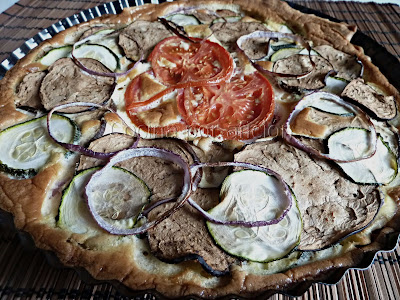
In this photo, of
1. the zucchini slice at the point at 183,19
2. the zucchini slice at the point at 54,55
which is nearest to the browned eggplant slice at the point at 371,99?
the zucchini slice at the point at 183,19

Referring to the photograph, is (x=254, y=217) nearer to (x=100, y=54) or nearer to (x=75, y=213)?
(x=75, y=213)

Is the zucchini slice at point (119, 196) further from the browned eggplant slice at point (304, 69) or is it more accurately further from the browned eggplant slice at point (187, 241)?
the browned eggplant slice at point (304, 69)

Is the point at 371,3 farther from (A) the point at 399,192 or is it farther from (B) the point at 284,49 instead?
(A) the point at 399,192

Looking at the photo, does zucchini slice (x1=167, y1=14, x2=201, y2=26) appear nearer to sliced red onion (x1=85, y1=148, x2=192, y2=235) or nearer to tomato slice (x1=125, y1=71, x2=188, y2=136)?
tomato slice (x1=125, y1=71, x2=188, y2=136)

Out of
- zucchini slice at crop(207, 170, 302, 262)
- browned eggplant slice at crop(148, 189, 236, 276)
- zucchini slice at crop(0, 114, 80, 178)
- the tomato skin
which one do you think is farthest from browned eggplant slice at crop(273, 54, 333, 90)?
zucchini slice at crop(0, 114, 80, 178)

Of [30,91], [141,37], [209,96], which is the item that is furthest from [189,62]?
[30,91]
